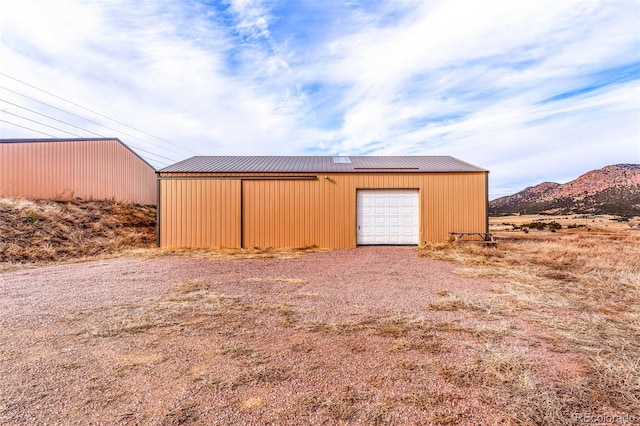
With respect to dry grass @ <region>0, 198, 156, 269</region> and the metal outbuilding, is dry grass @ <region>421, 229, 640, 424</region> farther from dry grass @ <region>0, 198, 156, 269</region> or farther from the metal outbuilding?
dry grass @ <region>0, 198, 156, 269</region>

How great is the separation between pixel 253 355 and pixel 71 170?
674 inches

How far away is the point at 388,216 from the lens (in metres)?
→ 12.1

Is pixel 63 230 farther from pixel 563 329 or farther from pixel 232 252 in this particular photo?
pixel 563 329

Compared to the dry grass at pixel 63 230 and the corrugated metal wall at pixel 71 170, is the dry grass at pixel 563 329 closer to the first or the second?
the dry grass at pixel 63 230

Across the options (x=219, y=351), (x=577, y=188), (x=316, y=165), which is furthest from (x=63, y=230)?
(x=577, y=188)

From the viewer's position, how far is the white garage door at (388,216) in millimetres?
12039

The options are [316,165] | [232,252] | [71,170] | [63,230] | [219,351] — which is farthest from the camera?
[71,170]

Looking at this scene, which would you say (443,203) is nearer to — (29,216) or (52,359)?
(52,359)

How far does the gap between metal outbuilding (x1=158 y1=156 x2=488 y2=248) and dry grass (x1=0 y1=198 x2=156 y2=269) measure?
90.6 inches

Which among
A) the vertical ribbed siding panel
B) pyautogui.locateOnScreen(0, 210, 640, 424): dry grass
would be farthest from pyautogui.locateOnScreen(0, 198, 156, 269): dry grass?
pyautogui.locateOnScreen(0, 210, 640, 424): dry grass

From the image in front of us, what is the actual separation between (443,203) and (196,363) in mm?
11013

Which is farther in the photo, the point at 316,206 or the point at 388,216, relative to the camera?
the point at 388,216

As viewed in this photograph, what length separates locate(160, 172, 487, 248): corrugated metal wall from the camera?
11.7 meters

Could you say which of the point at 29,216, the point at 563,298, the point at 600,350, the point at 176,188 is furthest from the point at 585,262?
the point at 29,216
